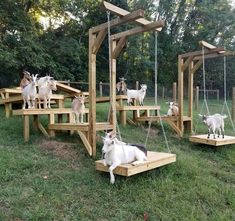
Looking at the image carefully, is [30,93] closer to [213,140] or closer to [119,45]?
[119,45]

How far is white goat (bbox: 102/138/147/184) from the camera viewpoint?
5.26m

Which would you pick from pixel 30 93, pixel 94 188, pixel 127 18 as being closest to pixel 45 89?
pixel 30 93

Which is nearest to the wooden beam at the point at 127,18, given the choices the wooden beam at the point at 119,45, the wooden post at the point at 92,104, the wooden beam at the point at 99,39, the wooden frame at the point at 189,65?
the wooden beam at the point at 99,39

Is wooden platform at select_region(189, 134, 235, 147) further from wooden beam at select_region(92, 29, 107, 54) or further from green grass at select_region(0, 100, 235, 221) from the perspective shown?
wooden beam at select_region(92, 29, 107, 54)

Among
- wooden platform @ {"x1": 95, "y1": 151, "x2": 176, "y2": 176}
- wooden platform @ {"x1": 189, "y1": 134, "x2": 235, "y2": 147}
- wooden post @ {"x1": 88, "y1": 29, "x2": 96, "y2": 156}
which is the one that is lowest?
wooden platform @ {"x1": 95, "y1": 151, "x2": 176, "y2": 176}

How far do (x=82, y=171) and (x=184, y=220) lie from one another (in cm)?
207

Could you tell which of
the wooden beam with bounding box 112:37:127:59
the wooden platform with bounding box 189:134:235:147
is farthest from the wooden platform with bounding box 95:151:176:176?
the wooden beam with bounding box 112:37:127:59

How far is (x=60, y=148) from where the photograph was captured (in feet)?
23.3

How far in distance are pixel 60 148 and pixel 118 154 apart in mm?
2140

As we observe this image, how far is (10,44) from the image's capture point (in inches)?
739

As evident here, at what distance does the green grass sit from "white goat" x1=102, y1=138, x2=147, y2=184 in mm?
442

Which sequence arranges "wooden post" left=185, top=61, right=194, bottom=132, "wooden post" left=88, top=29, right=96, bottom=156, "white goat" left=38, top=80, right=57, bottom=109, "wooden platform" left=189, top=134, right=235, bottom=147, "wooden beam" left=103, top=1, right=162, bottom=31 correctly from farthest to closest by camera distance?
"wooden post" left=185, top=61, right=194, bottom=132 → "white goat" left=38, top=80, right=57, bottom=109 → "wooden platform" left=189, top=134, right=235, bottom=147 → "wooden post" left=88, top=29, right=96, bottom=156 → "wooden beam" left=103, top=1, right=162, bottom=31

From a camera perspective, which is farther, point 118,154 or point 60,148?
point 60,148

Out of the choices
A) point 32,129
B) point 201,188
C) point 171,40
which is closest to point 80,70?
point 171,40
